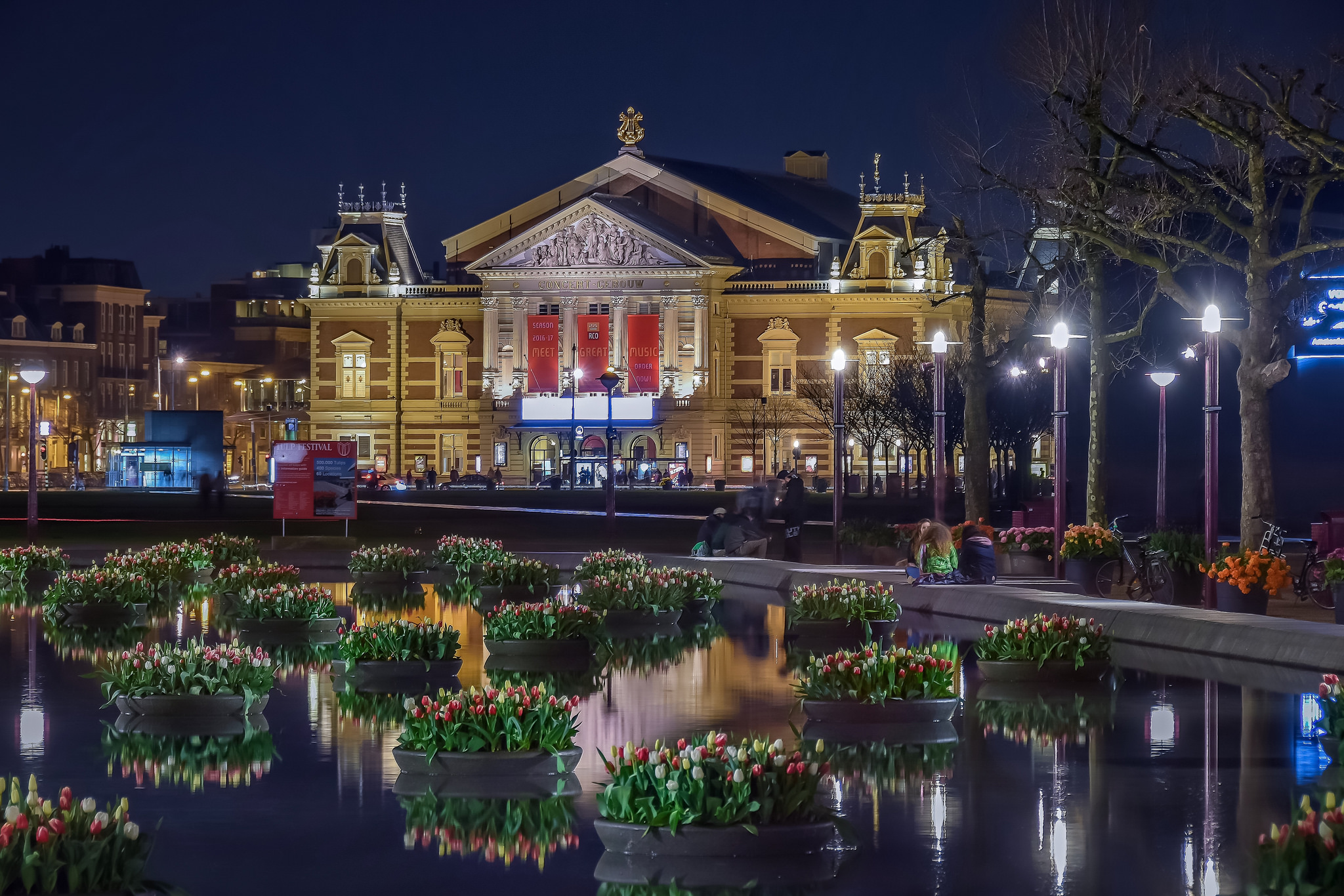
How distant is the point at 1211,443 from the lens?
72.4 ft

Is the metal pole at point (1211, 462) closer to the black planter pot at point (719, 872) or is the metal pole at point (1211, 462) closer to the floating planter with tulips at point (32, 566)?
the black planter pot at point (719, 872)

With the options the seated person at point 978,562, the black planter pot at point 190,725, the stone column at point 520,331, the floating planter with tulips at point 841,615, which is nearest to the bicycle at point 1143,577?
the seated person at point 978,562

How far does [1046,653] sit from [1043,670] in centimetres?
17

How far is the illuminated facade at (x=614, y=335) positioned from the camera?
9788 cm

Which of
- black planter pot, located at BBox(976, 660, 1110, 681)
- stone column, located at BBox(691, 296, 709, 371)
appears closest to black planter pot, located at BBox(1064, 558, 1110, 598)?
black planter pot, located at BBox(976, 660, 1110, 681)

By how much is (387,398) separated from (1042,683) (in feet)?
291

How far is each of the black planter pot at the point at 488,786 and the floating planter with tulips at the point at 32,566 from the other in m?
18.0

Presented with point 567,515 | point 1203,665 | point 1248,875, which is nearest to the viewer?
point 1248,875

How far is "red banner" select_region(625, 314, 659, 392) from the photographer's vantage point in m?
98.6

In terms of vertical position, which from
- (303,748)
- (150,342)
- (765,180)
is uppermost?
(765,180)

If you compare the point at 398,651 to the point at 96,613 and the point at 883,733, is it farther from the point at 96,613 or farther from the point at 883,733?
the point at 96,613

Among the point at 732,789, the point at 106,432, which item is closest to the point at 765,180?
the point at 106,432

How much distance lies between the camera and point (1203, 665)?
1772 centimetres

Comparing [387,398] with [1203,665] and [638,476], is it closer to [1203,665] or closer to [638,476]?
[638,476]
